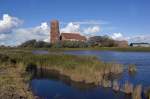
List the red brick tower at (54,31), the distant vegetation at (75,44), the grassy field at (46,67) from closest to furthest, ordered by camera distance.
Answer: the grassy field at (46,67) < the distant vegetation at (75,44) < the red brick tower at (54,31)

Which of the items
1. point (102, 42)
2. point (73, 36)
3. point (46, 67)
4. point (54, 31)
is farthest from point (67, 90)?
point (73, 36)

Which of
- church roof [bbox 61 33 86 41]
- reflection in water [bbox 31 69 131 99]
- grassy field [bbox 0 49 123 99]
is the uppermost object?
church roof [bbox 61 33 86 41]

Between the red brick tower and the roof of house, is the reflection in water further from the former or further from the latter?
Answer: the roof of house

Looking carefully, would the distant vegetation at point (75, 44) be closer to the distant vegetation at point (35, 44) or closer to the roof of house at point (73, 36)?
the distant vegetation at point (35, 44)

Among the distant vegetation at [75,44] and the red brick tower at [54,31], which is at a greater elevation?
the red brick tower at [54,31]

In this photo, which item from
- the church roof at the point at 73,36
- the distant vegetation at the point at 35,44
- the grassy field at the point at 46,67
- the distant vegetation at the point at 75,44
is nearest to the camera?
the grassy field at the point at 46,67

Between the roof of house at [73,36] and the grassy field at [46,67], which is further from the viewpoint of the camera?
the roof of house at [73,36]

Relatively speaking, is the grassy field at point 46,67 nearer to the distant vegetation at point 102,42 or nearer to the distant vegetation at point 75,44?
the distant vegetation at point 75,44

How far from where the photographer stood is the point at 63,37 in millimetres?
161500

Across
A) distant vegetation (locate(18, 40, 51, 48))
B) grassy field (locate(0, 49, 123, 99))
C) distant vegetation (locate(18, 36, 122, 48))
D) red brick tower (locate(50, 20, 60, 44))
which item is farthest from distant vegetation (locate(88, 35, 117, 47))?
grassy field (locate(0, 49, 123, 99))

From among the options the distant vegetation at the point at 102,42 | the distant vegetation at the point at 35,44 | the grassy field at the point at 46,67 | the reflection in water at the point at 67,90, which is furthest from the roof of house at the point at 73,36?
the reflection in water at the point at 67,90

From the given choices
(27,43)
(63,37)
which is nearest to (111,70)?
(27,43)

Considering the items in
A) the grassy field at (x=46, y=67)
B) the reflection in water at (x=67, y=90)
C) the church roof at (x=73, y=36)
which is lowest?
the reflection in water at (x=67, y=90)

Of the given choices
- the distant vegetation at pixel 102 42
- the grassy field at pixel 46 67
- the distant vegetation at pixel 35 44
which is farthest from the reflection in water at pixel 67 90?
the distant vegetation at pixel 102 42
